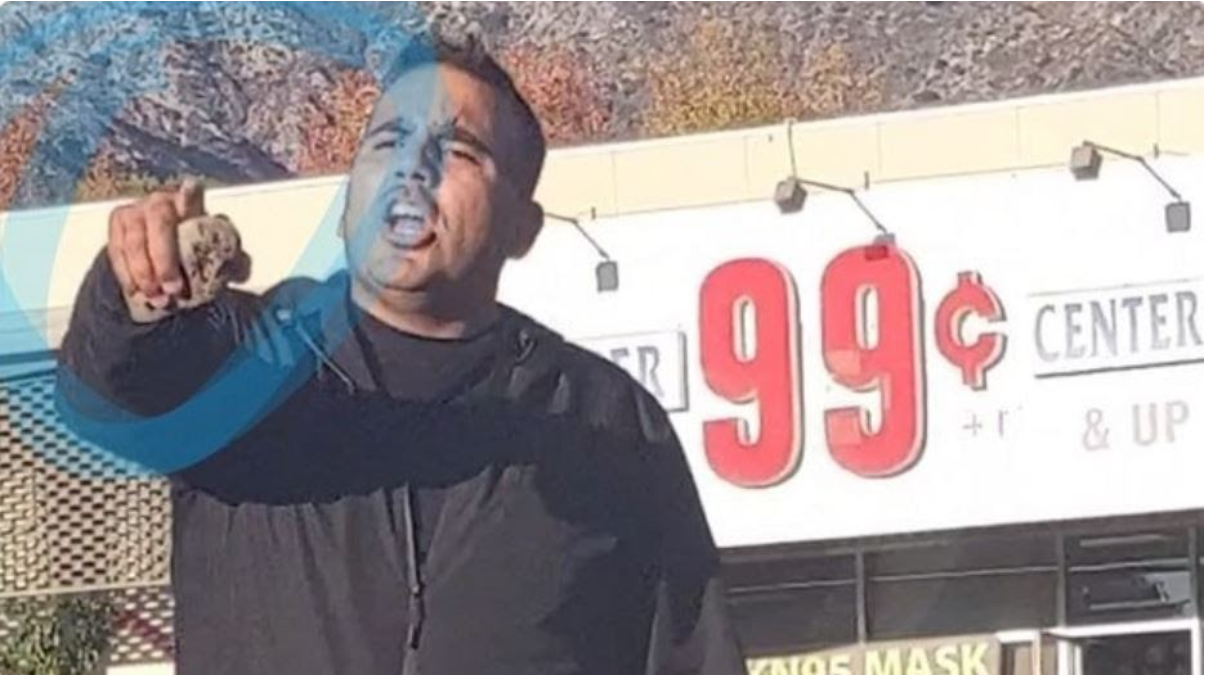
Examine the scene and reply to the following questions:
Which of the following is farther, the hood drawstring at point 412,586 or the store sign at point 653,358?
the store sign at point 653,358

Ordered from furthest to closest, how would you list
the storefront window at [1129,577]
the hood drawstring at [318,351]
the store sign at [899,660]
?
the hood drawstring at [318,351], the store sign at [899,660], the storefront window at [1129,577]

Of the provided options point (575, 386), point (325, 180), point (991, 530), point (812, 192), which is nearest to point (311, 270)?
point (325, 180)

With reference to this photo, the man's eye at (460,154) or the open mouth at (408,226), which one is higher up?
the man's eye at (460,154)

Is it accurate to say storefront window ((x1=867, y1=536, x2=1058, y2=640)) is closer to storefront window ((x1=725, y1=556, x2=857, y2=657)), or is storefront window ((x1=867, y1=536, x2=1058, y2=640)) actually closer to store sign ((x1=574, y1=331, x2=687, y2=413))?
storefront window ((x1=725, y1=556, x2=857, y2=657))

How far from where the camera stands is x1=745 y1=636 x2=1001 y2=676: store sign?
11172 millimetres

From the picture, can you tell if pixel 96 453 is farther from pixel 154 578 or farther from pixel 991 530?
pixel 991 530

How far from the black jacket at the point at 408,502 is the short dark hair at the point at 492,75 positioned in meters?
0.52

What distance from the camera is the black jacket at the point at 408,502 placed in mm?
11086

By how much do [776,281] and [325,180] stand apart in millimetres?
1633

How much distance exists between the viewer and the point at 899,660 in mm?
11234

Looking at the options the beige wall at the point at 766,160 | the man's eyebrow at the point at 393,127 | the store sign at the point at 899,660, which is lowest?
the store sign at the point at 899,660

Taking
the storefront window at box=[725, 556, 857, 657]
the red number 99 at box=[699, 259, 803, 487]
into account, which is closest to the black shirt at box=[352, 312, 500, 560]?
the red number 99 at box=[699, 259, 803, 487]

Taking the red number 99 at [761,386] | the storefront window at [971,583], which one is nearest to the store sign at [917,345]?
the red number 99 at [761,386]

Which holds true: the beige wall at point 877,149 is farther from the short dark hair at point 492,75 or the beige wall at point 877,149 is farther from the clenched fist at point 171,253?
the clenched fist at point 171,253
